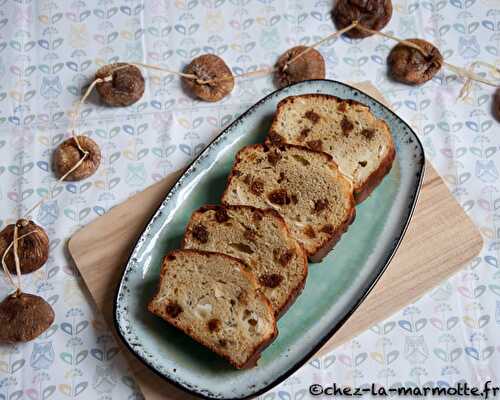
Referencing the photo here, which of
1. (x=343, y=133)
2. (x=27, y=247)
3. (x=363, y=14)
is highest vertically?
(x=363, y=14)

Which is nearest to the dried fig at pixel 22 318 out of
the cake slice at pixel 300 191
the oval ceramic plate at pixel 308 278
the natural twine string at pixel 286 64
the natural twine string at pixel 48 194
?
the natural twine string at pixel 48 194

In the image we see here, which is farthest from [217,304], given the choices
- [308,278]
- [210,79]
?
[210,79]

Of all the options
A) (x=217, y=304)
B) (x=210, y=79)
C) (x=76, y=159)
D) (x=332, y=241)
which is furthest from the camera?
(x=210, y=79)

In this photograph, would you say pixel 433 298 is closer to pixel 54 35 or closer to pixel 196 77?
pixel 196 77

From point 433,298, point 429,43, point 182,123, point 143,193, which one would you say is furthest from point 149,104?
point 433,298

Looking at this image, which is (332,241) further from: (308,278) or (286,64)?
(286,64)

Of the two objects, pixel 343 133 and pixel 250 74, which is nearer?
pixel 343 133

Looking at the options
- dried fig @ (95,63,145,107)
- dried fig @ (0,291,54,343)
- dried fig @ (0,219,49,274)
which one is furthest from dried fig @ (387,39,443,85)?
dried fig @ (0,291,54,343)
